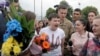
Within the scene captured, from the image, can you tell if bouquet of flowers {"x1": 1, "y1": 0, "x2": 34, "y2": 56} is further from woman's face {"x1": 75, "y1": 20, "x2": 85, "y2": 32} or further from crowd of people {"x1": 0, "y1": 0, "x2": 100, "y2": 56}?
woman's face {"x1": 75, "y1": 20, "x2": 85, "y2": 32}

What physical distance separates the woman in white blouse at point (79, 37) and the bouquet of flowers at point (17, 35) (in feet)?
8.59

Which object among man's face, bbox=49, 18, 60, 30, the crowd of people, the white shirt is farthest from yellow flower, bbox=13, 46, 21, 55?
man's face, bbox=49, 18, 60, 30

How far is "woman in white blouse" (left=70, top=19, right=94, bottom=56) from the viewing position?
6.69m

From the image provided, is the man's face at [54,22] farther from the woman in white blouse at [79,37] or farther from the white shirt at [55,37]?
the woman in white blouse at [79,37]

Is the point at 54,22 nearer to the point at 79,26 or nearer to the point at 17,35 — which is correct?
the point at 79,26

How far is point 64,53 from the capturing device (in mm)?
7184

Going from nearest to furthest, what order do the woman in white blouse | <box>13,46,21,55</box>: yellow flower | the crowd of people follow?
1. <box>13,46,21,55</box>: yellow flower
2. the crowd of people
3. the woman in white blouse

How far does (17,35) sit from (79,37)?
2.93 m

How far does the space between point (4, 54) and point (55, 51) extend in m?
1.83

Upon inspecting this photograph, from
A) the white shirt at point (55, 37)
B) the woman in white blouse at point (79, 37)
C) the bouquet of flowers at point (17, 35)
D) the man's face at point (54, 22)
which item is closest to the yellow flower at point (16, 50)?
the bouquet of flowers at point (17, 35)

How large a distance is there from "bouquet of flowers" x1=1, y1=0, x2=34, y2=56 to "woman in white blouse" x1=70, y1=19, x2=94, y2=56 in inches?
103

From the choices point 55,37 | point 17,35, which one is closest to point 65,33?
point 55,37

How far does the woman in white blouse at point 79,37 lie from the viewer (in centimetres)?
669

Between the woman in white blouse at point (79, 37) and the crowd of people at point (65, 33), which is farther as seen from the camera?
the woman in white blouse at point (79, 37)
